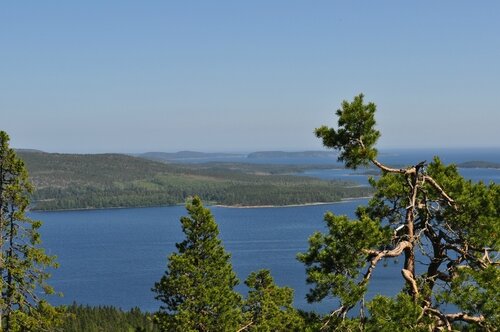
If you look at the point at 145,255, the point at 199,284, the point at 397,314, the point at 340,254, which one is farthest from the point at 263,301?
the point at 145,255

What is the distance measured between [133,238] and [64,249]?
2006 centimetres

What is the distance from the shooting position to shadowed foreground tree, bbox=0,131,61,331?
71.3 ft

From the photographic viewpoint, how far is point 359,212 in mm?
10219

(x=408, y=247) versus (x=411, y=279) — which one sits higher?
(x=408, y=247)

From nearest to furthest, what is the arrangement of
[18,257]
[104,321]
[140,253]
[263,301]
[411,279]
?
[411,279] < [18,257] < [263,301] < [104,321] < [140,253]

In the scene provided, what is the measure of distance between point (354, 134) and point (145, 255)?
124 m

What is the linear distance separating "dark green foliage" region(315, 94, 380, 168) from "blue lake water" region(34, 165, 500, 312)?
154 ft

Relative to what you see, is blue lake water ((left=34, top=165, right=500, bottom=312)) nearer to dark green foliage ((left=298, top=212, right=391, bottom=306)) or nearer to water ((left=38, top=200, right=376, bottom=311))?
water ((left=38, top=200, right=376, bottom=311))

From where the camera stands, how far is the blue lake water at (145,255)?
92062mm

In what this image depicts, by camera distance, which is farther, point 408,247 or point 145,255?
point 145,255

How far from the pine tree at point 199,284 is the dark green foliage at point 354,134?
17.6 m

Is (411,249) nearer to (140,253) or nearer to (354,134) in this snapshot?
(354,134)

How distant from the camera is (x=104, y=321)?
72750 millimetres

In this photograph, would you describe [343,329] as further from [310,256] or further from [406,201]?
[406,201]
